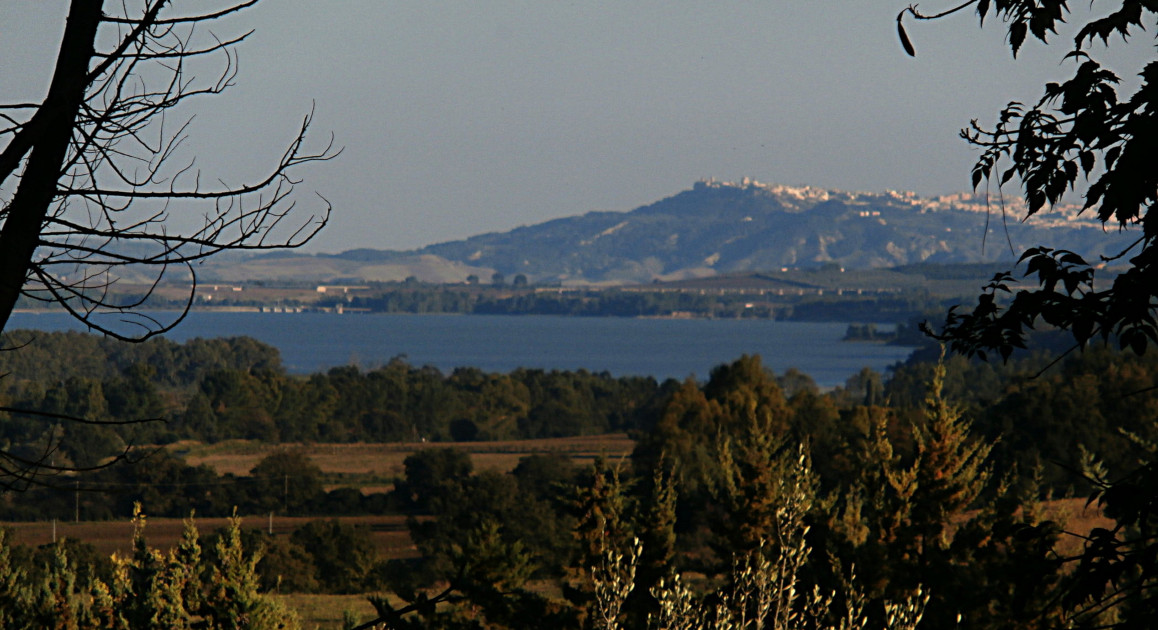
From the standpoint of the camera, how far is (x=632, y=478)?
85.2 ft

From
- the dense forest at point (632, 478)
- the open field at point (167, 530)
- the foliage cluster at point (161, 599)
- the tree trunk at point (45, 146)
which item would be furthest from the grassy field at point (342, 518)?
the tree trunk at point (45, 146)

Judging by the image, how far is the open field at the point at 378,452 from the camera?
215 ft

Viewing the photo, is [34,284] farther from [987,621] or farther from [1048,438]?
[1048,438]

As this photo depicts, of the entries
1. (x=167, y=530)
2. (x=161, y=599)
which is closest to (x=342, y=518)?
(x=167, y=530)

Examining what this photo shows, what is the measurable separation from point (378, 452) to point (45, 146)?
74.1m

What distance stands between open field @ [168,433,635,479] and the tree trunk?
195 ft

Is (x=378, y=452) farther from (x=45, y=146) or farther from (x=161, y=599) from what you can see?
(x=45, y=146)

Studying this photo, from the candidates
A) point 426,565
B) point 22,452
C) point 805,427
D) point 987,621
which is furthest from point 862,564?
point 22,452

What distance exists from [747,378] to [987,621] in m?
44.3

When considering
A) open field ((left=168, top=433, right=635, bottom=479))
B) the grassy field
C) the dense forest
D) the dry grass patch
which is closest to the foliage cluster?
the dense forest

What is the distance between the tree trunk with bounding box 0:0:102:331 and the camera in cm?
310

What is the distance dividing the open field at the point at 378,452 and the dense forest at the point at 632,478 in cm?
376

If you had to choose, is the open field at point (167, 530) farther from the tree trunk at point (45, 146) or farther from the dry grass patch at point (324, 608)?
the tree trunk at point (45, 146)

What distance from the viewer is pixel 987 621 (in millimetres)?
12344
